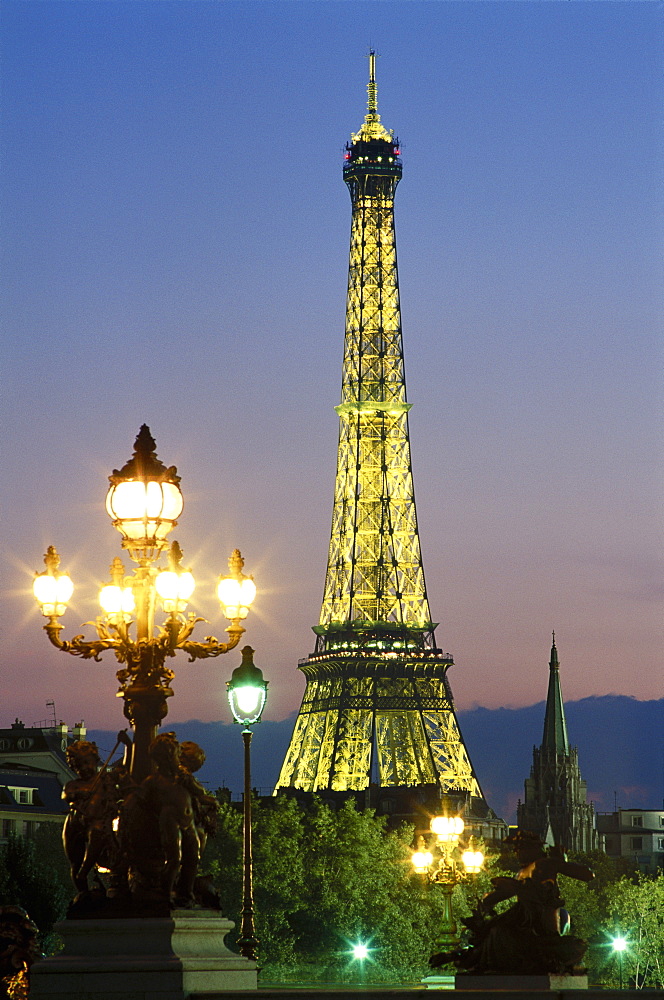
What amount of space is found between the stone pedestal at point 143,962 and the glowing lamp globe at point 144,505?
17.0ft

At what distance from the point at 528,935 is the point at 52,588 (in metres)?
8.51

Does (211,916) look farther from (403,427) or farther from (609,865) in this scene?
(403,427)

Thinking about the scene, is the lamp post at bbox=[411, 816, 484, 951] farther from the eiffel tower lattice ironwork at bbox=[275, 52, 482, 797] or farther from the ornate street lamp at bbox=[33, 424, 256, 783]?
the eiffel tower lattice ironwork at bbox=[275, 52, 482, 797]

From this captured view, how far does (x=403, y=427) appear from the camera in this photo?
157 meters

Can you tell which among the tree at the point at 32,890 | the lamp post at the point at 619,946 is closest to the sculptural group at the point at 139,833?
the tree at the point at 32,890

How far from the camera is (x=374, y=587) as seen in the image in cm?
15038

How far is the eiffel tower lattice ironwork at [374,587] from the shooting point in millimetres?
138375

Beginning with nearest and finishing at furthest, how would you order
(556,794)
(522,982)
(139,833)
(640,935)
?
1. (522,982)
2. (139,833)
3. (640,935)
4. (556,794)

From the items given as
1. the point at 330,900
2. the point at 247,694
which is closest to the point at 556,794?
the point at 330,900

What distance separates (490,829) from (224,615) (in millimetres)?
124667

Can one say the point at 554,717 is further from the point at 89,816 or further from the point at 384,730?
the point at 89,816

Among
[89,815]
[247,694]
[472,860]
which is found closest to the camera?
[89,815]

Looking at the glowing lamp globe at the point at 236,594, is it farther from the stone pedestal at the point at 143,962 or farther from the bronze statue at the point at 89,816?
the stone pedestal at the point at 143,962

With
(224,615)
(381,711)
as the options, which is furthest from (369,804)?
(224,615)
